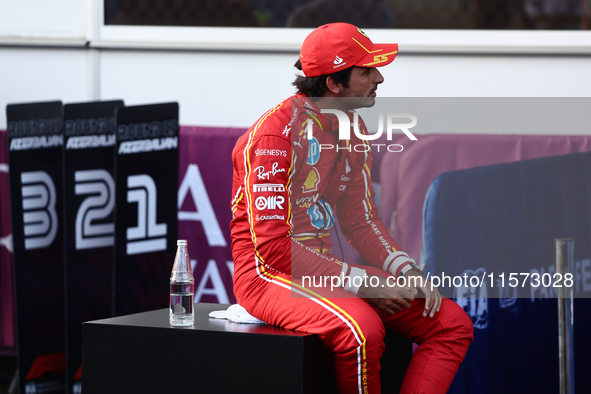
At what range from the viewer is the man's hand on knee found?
6.55 ft

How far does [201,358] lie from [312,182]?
580mm

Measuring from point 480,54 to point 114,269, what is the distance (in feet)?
7.09

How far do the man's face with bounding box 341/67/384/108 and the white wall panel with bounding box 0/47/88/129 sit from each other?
7.93 ft

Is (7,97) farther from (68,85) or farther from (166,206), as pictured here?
(166,206)

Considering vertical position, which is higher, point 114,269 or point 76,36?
point 76,36

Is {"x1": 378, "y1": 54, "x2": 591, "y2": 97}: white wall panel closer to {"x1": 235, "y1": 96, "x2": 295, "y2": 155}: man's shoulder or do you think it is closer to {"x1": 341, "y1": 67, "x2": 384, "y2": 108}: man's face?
{"x1": 341, "y1": 67, "x2": 384, "y2": 108}: man's face

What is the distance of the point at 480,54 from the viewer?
12.5 feet

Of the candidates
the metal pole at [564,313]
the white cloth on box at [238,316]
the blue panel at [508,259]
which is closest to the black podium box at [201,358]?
the white cloth on box at [238,316]

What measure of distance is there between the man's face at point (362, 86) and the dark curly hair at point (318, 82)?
0.02 metres

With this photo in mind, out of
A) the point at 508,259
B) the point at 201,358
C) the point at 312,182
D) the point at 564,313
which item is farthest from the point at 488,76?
the point at 201,358

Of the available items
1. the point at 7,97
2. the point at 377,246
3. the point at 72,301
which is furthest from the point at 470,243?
the point at 7,97

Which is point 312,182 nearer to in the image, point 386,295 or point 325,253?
point 325,253

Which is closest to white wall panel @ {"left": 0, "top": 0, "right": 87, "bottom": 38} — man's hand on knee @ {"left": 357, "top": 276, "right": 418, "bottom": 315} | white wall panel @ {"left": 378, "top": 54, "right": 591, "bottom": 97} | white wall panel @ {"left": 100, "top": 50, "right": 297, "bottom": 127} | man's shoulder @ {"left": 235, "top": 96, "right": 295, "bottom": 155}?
white wall panel @ {"left": 100, "top": 50, "right": 297, "bottom": 127}

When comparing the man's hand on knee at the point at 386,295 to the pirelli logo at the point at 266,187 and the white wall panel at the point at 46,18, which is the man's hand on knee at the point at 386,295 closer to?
the pirelli logo at the point at 266,187
